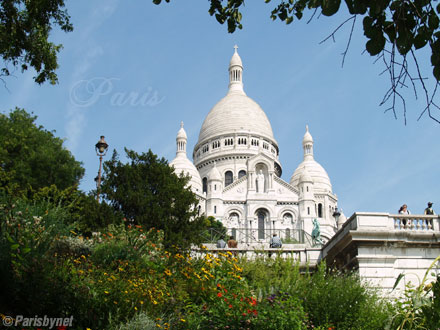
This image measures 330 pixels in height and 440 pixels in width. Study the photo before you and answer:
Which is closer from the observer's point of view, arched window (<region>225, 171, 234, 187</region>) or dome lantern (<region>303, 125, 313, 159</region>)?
arched window (<region>225, 171, 234, 187</region>)

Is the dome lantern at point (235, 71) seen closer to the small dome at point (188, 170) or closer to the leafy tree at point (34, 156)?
the small dome at point (188, 170)

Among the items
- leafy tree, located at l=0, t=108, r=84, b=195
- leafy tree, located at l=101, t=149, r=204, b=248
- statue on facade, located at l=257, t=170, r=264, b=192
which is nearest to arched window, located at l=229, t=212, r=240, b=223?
statue on facade, located at l=257, t=170, r=264, b=192

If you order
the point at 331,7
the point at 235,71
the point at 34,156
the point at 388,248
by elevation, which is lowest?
the point at 331,7

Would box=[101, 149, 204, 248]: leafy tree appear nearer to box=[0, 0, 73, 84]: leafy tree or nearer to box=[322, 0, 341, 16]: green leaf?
box=[0, 0, 73, 84]: leafy tree

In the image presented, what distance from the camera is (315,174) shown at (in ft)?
286

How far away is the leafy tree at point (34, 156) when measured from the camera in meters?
35.8

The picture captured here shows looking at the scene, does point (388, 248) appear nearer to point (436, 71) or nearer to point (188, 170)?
point (436, 71)

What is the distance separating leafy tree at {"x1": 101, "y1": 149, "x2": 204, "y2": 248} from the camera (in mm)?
28906

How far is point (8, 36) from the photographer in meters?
13.3

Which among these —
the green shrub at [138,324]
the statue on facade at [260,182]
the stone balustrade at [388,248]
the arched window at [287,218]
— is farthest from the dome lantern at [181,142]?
the green shrub at [138,324]

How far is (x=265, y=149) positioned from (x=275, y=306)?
8188cm

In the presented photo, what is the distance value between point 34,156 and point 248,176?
4399 cm

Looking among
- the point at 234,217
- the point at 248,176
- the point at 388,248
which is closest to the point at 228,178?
the point at 248,176

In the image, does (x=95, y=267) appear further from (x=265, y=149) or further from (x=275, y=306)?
(x=265, y=149)
